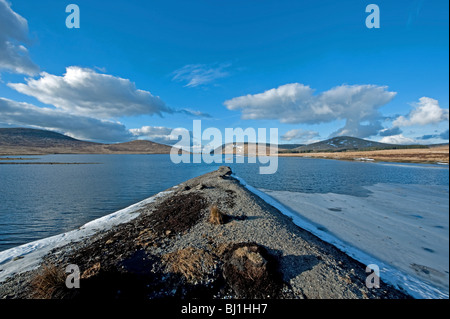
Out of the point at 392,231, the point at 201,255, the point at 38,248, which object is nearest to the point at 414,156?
the point at 392,231

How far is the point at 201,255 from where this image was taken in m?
7.39

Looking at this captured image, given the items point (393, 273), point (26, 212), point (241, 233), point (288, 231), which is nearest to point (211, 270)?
point (241, 233)

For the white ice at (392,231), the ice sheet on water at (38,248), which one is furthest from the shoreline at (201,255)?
the white ice at (392,231)

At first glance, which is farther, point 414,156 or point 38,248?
point 414,156

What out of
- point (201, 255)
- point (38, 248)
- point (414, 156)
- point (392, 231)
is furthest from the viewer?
point (414, 156)

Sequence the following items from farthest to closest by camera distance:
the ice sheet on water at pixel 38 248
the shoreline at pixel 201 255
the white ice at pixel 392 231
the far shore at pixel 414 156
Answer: the far shore at pixel 414 156 < the ice sheet on water at pixel 38 248 < the white ice at pixel 392 231 < the shoreline at pixel 201 255

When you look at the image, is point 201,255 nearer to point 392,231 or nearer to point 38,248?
point 38,248

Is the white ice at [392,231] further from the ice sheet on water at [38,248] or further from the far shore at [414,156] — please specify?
the far shore at [414,156]

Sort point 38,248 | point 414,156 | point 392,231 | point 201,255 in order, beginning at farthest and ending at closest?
1. point 414,156
2. point 392,231
3. point 38,248
4. point 201,255

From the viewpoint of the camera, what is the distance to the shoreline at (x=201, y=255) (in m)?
5.87

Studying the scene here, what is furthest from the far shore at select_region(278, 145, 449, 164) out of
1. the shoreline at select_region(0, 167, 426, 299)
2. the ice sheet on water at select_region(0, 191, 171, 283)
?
the ice sheet on water at select_region(0, 191, 171, 283)

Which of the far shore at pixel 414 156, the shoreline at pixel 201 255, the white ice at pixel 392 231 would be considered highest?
the far shore at pixel 414 156
